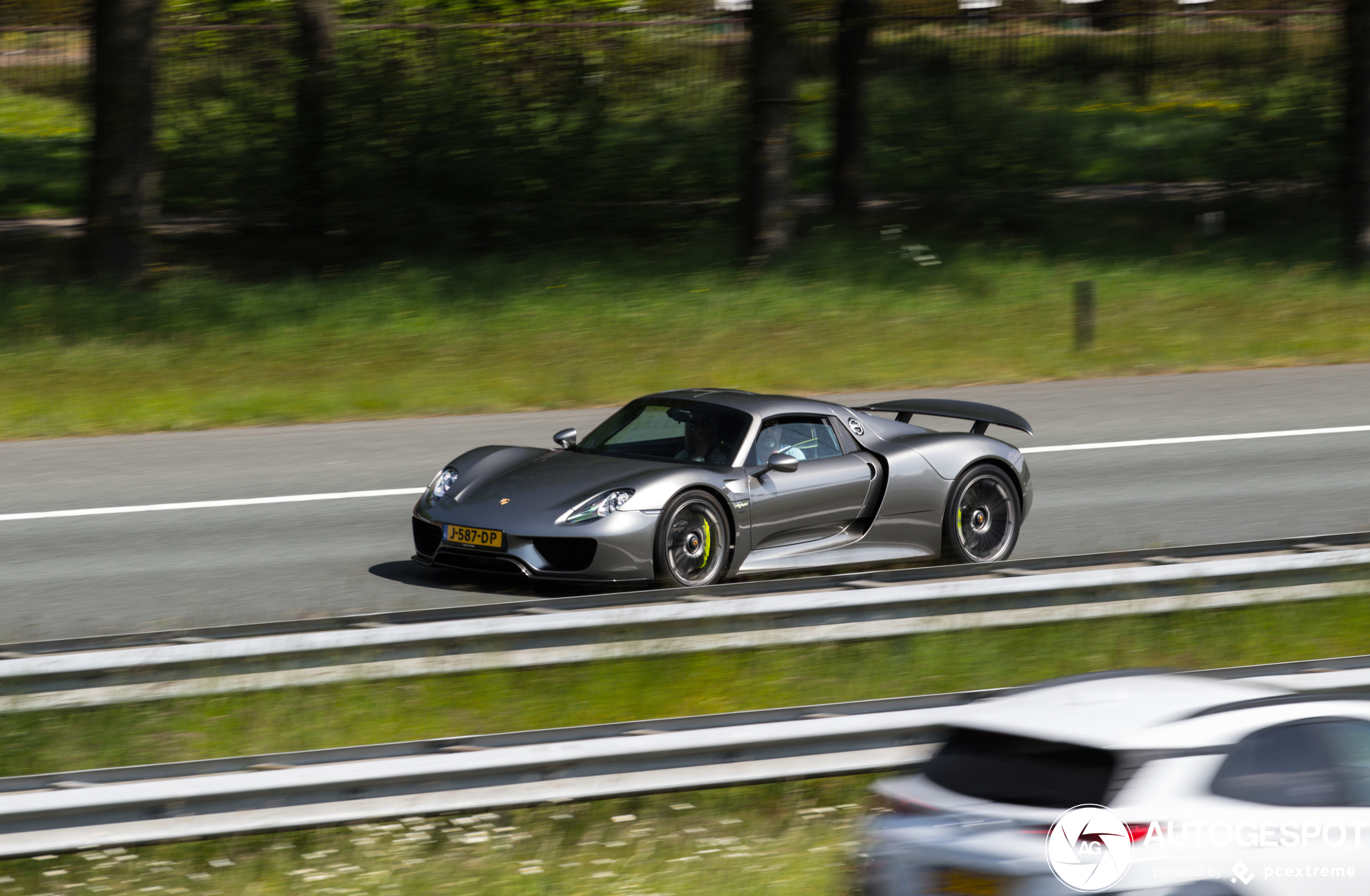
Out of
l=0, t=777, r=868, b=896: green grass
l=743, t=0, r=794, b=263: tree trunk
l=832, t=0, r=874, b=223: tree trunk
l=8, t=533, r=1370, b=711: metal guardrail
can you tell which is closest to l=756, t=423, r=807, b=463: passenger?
l=8, t=533, r=1370, b=711: metal guardrail

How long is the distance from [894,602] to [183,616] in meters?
4.19

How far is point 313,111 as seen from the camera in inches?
Result: 999

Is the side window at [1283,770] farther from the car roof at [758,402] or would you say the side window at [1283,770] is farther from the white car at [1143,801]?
the car roof at [758,402]

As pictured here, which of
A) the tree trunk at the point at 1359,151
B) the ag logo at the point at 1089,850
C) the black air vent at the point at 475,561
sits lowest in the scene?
the black air vent at the point at 475,561

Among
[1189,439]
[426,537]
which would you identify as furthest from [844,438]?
[1189,439]

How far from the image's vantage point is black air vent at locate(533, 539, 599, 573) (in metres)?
8.85

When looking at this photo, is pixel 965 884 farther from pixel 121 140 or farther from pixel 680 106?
pixel 680 106

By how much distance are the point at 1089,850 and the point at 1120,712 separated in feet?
1.70

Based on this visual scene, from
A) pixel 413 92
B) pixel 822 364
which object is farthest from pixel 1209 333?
pixel 413 92

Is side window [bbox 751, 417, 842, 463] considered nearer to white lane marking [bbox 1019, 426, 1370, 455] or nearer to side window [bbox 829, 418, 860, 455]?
side window [bbox 829, 418, 860, 455]

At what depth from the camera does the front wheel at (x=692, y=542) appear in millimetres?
9039

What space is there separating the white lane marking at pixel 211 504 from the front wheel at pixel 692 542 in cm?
400

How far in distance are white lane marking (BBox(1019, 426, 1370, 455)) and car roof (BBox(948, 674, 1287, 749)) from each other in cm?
964

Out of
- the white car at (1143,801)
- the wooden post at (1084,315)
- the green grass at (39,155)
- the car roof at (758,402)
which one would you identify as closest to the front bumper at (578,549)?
the car roof at (758,402)
